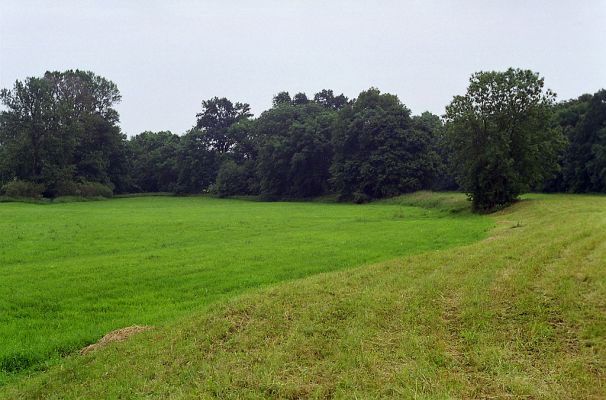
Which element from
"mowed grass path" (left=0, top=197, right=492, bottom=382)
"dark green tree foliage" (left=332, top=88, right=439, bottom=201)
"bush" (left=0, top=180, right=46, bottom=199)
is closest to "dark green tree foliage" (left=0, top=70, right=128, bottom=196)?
"bush" (left=0, top=180, right=46, bottom=199)

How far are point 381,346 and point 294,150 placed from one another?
71.0 metres

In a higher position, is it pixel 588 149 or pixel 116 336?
pixel 588 149

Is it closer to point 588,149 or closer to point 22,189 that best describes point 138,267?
point 588,149

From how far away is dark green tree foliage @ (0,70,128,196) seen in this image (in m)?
74.6

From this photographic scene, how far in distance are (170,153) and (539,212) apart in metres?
83.5

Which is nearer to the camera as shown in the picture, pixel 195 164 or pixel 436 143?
pixel 436 143

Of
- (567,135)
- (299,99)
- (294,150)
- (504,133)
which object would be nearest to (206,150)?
(299,99)

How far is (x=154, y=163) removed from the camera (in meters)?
→ 101

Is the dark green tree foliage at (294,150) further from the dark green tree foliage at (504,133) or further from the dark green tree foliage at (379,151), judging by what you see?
the dark green tree foliage at (504,133)

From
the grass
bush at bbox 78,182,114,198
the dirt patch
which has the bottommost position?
the dirt patch

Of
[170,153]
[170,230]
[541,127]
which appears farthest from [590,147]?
[170,153]

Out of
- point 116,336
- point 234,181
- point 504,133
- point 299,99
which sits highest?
point 299,99

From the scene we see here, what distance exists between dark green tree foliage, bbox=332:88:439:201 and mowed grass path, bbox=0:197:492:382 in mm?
38253

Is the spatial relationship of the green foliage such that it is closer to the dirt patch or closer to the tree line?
the tree line
